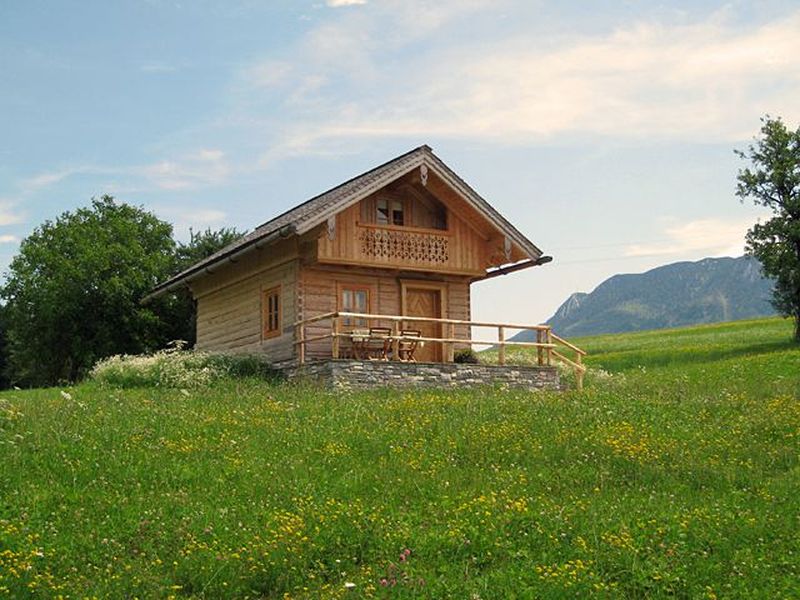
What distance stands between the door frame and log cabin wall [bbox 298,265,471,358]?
0.15ft

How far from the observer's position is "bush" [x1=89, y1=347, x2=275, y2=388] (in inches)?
1099

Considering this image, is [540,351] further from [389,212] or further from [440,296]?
[389,212]

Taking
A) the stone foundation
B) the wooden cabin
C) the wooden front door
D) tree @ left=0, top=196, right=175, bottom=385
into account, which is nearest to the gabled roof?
the wooden cabin

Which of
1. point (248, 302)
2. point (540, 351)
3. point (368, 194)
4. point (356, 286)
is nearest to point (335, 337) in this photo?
point (356, 286)

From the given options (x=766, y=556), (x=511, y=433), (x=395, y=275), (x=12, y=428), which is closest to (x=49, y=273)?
(x=395, y=275)

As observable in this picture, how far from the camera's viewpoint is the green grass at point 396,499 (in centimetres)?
1213

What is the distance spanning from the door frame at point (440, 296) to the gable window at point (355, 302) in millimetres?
1220

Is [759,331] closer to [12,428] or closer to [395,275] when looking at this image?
[395,275]

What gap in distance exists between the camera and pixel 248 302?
33.6 metres

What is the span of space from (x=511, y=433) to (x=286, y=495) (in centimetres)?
549

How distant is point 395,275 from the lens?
32.1 meters

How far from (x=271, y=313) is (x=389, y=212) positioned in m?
4.78

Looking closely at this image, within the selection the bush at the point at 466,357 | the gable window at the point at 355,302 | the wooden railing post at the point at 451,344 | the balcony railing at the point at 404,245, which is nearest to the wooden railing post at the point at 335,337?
the gable window at the point at 355,302

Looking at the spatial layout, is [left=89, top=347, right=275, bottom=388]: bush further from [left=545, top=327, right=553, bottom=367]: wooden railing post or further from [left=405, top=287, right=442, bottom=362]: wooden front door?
[left=545, top=327, right=553, bottom=367]: wooden railing post
